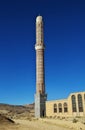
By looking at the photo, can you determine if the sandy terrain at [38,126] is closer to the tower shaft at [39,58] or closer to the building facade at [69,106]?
the building facade at [69,106]

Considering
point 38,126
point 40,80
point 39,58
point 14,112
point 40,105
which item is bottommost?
point 38,126

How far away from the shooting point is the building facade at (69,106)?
235 feet

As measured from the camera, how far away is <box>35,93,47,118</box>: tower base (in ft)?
261

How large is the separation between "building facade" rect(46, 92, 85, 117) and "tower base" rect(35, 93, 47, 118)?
1449mm

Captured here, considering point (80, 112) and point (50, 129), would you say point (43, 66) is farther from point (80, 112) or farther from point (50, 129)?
point (50, 129)

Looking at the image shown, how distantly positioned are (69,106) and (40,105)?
34.1ft

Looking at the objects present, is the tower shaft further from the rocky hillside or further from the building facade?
the rocky hillside

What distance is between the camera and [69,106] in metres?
75.0

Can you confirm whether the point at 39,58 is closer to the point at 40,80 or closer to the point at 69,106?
the point at 40,80

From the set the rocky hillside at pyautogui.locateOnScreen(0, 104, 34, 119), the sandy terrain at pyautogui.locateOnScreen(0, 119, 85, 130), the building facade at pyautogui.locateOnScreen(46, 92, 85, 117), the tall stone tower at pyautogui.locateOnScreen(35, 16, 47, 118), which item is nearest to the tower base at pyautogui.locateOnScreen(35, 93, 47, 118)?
the tall stone tower at pyautogui.locateOnScreen(35, 16, 47, 118)

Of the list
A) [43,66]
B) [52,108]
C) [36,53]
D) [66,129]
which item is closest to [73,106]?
[52,108]

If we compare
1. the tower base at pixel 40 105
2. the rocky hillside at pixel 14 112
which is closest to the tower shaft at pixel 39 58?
the tower base at pixel 40 105

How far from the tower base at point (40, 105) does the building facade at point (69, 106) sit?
1449 mm

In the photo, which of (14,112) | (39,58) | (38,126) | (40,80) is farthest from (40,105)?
(14,112)
